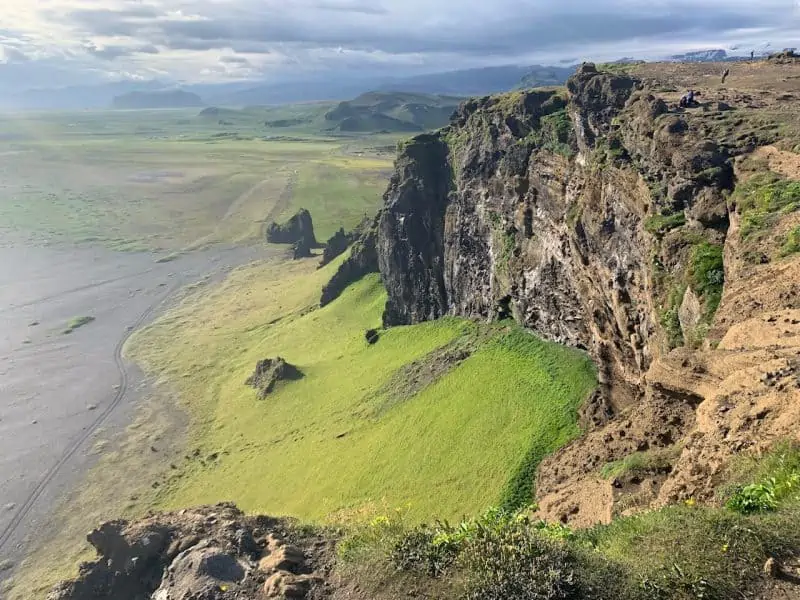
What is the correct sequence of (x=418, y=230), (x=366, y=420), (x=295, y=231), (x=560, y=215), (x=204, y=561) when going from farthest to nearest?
1. (x=295, y=231)
2. (x=418, y=230)
3. (x=366, y=420)
4. (x=560, y=215)
5. (x=204, y=561)

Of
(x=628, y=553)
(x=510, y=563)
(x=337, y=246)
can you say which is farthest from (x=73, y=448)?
(x=628, y=553)

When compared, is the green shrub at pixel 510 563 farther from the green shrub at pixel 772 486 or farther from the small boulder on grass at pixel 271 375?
the small boulder on grass at pixel 271 375

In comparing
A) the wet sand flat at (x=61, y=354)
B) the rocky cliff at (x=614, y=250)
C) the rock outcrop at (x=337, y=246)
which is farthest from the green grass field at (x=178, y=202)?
the rocky cliff at (x=614, y=250)

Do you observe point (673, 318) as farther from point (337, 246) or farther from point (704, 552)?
point (337, 246)

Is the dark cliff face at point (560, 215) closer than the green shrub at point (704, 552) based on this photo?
No

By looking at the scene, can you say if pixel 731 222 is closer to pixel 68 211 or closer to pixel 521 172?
pixel 521 172
